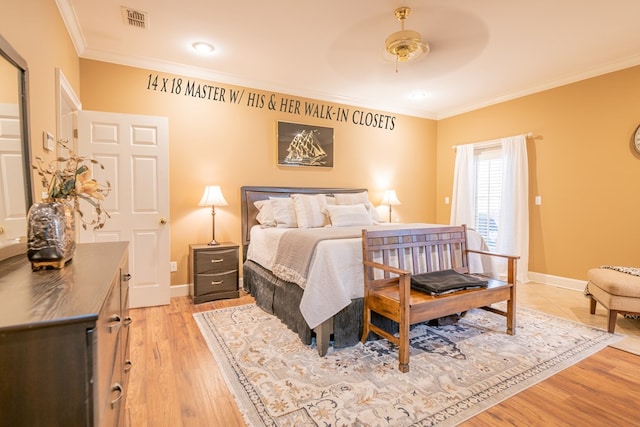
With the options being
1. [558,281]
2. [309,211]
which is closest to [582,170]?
[558,281]

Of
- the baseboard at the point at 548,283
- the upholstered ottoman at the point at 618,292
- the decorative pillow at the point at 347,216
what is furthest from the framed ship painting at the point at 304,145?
the upholstered ottoman at the point at 618,292

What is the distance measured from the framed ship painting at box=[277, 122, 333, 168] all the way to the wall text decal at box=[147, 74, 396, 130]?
8.6 inches

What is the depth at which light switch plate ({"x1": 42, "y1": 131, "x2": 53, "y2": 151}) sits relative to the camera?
6.81 ft

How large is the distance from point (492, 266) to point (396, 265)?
131cm

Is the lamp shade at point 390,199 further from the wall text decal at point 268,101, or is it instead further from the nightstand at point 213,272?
the nightstand at point 213,272

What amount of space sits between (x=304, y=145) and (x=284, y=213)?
126 cm

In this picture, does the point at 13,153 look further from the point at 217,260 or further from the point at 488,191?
the point at 488,191

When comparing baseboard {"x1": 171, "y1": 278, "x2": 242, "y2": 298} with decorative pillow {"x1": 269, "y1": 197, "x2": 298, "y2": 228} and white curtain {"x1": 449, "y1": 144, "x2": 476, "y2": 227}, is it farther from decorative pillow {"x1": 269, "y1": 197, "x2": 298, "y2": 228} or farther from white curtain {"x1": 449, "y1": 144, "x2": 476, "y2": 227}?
white curtain {"x1": 449, "y1": 144, "x2": 476, "y2": 227}

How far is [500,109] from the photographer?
16.1 feet

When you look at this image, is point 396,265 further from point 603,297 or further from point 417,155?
point 417,155

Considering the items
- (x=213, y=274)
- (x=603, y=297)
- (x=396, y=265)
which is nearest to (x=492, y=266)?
(x=603, y=297)

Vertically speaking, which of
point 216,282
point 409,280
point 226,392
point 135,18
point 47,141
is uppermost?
point 135,18

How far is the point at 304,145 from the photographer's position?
15.2 feet

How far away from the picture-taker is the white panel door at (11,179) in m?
1.31
